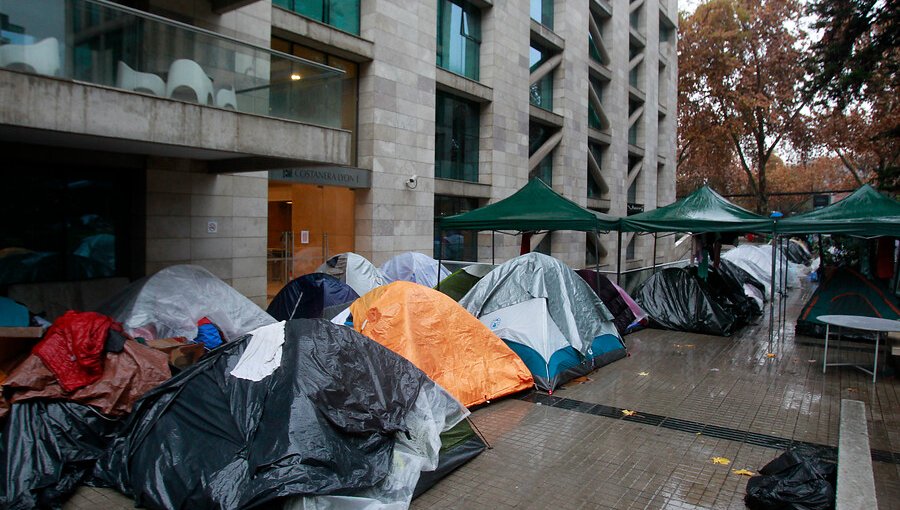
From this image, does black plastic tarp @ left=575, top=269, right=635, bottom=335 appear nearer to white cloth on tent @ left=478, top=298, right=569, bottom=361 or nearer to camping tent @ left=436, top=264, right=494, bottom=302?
camping tent @ left=436, top=264, right=494, bottom=302

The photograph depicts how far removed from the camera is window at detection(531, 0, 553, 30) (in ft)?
73.9

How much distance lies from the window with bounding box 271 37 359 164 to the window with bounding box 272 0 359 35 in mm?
725

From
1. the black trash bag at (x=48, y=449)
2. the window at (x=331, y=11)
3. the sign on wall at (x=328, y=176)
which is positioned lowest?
the black trash bag at (x=48, y=449)

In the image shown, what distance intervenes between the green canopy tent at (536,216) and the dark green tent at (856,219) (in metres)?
3.36

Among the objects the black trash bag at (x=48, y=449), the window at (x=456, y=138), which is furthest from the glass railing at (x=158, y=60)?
Answer: the window at (x=456, y=138)

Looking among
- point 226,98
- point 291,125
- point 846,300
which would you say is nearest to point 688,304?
point 846,300

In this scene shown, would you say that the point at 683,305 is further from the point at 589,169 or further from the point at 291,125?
the point at 589,169

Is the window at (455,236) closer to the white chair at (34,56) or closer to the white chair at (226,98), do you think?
the white chair at (226,98)

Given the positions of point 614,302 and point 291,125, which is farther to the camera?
point 614,302

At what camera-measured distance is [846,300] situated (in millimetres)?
11609

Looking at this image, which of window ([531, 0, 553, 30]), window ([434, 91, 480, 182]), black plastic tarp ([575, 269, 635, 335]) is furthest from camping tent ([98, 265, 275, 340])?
window ([531, 0, 553, 30])

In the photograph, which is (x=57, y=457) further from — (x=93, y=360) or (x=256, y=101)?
(x=256, y=101)

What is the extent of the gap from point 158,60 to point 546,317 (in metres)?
5.99

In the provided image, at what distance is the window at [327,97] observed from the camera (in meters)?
8.94
